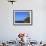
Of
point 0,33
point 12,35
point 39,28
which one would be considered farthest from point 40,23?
point 0,33

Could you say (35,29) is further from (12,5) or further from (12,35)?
(12,5)

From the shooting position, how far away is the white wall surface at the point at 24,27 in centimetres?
541

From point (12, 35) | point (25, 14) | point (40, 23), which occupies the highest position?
point (25, 14)

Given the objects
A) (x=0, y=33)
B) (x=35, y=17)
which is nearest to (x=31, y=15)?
(x=35, y=17)

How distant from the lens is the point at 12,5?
5.44 meters

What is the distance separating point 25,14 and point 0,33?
47.4 inches

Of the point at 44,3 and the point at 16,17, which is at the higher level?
the point at 44,3

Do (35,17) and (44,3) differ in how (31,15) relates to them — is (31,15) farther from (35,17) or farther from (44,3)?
(44,3)

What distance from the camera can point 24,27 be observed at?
214 inches

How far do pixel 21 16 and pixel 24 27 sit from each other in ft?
1.44

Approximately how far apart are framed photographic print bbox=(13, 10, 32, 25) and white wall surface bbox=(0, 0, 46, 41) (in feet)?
0.39

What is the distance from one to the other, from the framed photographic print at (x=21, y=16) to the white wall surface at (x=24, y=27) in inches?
4.6

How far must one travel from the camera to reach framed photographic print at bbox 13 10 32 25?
539cm

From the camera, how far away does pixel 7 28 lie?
541 centimetres
